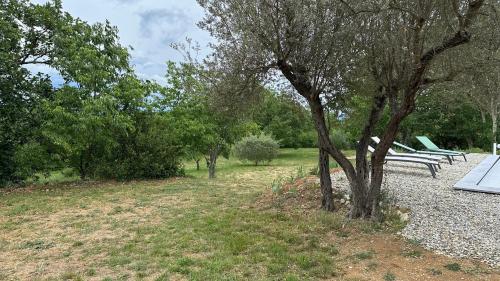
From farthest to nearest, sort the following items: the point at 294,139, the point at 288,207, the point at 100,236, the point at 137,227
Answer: the point at 294,139 < the point at 288,207 < the point at 137,227 < the point at 100,236

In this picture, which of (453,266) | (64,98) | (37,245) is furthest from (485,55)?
(64,98)

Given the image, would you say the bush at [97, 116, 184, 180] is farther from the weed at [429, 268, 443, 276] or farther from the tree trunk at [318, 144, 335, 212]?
the weed at [429, 268, 443, 276]

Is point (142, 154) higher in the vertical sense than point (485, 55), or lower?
lower

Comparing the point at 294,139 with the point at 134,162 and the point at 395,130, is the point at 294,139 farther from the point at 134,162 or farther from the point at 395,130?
the point at 395,130

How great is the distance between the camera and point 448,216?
589 cm

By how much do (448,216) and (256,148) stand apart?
1975 centimetres

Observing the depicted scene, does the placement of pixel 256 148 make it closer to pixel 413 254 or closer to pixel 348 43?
pixel 348 43

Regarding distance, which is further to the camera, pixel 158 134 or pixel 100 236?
pixel 158 134

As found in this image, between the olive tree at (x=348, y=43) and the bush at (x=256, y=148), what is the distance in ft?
64.5

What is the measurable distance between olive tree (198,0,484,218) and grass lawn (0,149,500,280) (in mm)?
1139

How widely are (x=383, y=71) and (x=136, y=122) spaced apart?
8378 mm

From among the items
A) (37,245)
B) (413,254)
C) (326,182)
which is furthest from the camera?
(326,182)

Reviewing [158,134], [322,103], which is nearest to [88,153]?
[158,134]

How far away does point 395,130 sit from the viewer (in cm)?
524
